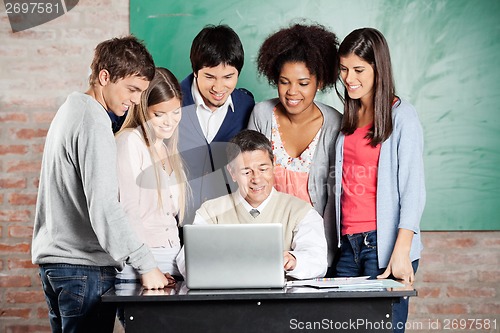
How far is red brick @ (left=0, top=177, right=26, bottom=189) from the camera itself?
141 inches

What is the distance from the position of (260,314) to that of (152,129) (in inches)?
35.3

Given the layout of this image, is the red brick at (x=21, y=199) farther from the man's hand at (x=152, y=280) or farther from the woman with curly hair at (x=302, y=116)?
the man's hand at (x=152, y=280)

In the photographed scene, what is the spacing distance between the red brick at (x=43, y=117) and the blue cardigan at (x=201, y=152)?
3.03 feet

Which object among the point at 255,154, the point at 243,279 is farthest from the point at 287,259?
the point at 255,154

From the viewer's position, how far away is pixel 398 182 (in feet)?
8.50

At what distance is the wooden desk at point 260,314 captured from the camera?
6.89 ft

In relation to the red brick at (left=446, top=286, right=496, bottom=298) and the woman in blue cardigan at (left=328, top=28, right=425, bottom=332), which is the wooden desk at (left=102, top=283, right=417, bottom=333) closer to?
the woman in blue cardigan at (left=328, top=28, right=425, bottom=332)

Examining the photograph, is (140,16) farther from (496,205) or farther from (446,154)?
(496,205)

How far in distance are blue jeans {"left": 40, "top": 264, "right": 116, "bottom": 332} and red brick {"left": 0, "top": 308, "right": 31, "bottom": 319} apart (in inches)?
58.5

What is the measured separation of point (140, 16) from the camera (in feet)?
11.6

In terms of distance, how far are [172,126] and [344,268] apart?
0.83 meters

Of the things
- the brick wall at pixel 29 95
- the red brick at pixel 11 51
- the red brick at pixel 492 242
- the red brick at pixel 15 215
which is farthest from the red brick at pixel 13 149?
the red brick at pixel 492 242

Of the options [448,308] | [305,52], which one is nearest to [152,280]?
[305,52]

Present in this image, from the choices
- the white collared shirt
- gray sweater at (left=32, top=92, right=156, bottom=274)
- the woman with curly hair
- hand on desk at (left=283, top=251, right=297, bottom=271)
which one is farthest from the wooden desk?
the white collared shirt
